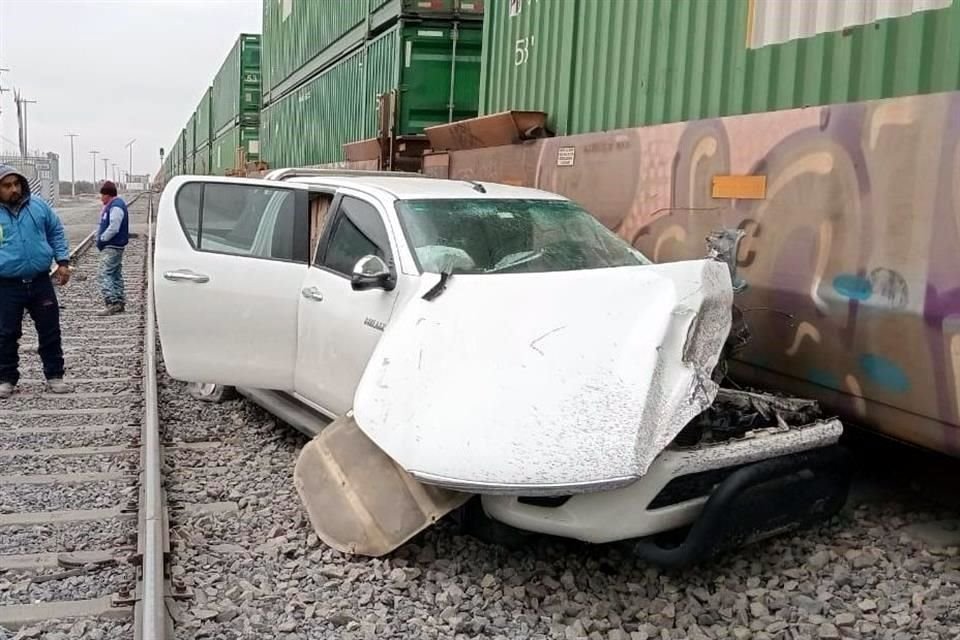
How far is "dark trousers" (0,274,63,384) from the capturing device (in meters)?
6.34

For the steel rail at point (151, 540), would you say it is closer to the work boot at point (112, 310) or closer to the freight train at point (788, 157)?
the freight train at point (788, 157)

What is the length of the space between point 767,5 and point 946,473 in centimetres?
267

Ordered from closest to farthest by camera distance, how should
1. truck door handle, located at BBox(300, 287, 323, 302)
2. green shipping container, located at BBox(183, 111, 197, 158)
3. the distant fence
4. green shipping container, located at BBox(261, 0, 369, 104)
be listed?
truck door handle, located at BBox(300, 287, 323, 302) → green shipping container, located at BBox(261, 0, 369, 104) → the distant fence → green shipping container, located at BBox(183, 111, 197, 158)

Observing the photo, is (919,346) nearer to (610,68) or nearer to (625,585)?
(625,585)

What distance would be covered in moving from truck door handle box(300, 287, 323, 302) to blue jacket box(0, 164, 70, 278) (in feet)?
8.36

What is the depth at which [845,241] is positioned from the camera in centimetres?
425

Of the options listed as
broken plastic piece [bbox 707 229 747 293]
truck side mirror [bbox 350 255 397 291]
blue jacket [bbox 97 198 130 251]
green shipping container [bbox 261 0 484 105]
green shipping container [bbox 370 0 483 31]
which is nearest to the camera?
truck side mirror [bbox 350 255 397 291]

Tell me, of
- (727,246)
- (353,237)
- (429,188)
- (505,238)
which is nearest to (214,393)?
(353,237)

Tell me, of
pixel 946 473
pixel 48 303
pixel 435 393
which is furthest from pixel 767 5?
pixel 48 303

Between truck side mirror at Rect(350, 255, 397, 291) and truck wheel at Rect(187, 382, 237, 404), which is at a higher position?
truck side mirror at Rect(350, 255, 397, 291)

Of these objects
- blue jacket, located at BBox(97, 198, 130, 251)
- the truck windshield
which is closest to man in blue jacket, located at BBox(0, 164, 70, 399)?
the truck windshield

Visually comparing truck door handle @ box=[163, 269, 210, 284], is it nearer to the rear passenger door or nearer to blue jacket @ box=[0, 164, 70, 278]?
the rear passenger door

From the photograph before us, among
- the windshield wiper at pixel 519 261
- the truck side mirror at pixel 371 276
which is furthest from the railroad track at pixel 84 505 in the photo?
the windshield wiper at pixel 519 261

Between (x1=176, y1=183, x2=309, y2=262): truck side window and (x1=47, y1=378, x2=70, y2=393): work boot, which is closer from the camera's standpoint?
(x1=176, y1=183, x2=309, y2=262): truck side window
